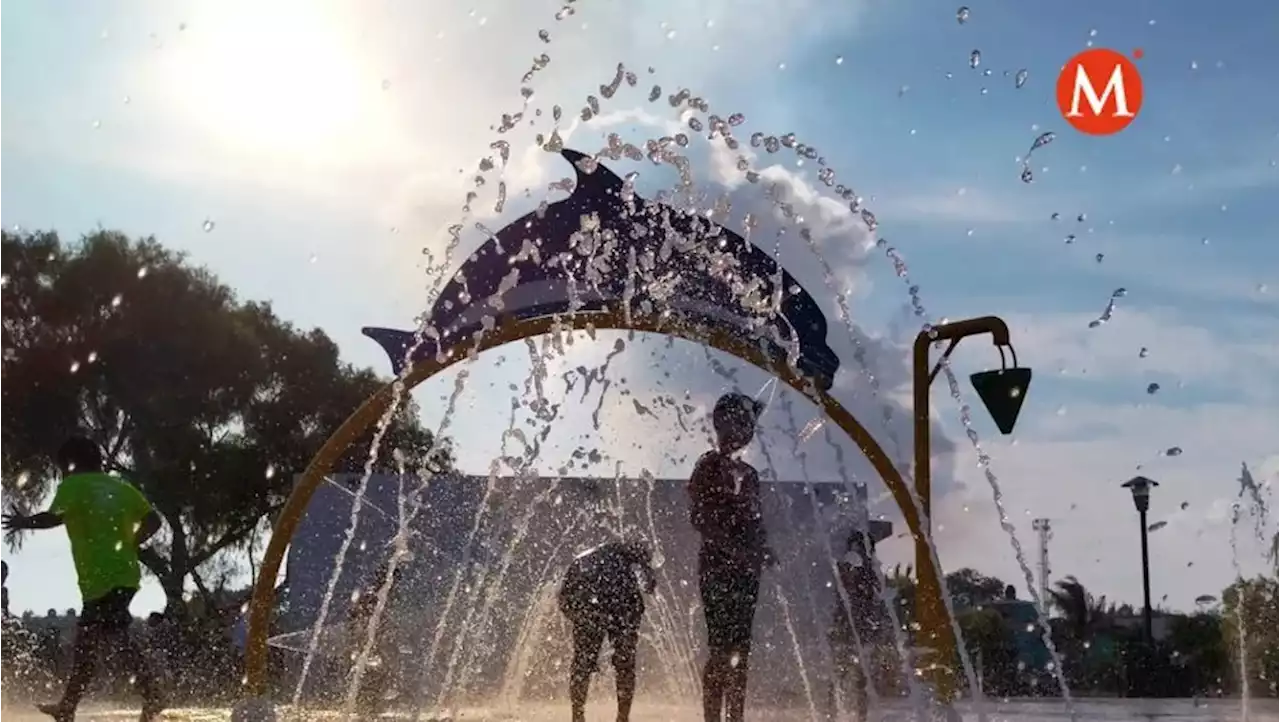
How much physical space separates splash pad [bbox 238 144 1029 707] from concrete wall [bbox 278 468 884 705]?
2.16 metres

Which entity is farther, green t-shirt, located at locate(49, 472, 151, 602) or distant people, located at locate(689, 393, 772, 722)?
green t-shirt, located at locate(49, 472, 151, 602)

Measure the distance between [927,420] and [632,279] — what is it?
1790 millimetres

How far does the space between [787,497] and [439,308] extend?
18.5ft

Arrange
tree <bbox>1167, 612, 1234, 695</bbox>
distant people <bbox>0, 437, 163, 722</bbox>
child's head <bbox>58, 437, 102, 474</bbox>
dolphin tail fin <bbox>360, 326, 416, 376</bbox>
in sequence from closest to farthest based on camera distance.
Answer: distant people <bbox>0, 437, 163, 722</bbox> < child's head <bbox>58, 437, 102, 474</bbox> < dolphin tail fin <bbox>360, 326, 416, 376</bbox> < tree <bbox>1167, 612, 1234, 695</bbox>

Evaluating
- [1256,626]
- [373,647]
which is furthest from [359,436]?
[1256,626]

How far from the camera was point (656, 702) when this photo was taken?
11336mm

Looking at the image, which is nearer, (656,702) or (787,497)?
(656,702)

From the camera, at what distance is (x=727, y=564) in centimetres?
650

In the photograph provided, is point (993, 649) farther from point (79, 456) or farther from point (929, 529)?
point (79, 456)

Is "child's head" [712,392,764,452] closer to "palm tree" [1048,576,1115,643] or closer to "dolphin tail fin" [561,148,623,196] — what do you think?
"dolphin tail fin" [561,148,623,196]

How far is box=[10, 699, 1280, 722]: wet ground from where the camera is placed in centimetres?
900

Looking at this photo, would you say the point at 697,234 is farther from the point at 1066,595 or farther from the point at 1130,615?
the point at 1130,615

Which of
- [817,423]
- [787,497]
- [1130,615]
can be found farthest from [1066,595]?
[817,423]

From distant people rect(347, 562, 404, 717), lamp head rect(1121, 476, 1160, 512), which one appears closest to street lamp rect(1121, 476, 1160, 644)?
lamp head rect(1121, 476, 1160, 512)
